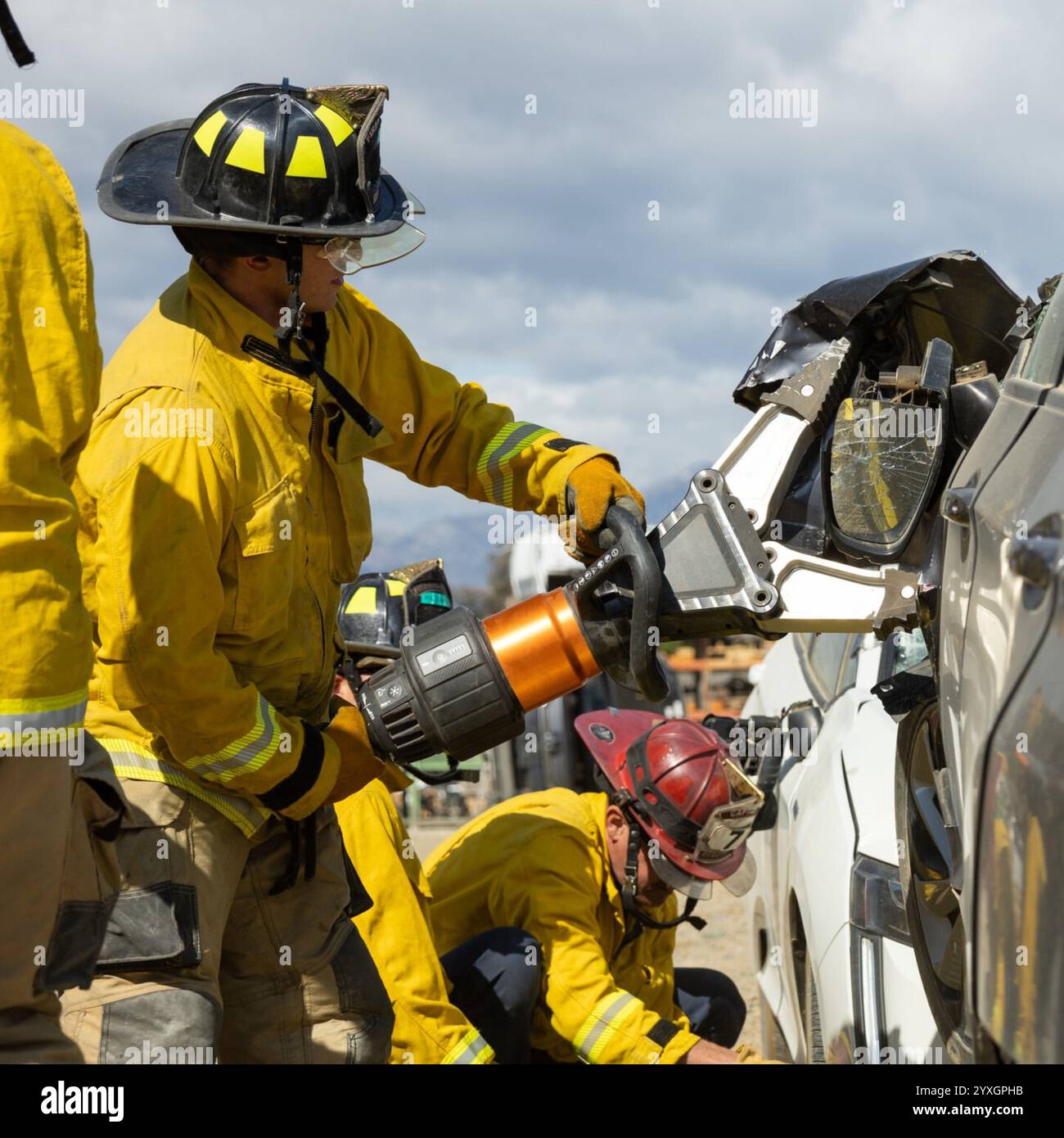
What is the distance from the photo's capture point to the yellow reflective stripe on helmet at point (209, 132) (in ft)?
8.71

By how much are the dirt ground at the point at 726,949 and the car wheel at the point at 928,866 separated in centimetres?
307

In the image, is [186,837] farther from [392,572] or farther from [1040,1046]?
[392,572]

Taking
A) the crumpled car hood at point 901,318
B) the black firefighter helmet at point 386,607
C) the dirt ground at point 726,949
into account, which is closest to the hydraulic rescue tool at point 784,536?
the crumpled car hood at point 901,318

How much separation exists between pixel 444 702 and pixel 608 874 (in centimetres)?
153

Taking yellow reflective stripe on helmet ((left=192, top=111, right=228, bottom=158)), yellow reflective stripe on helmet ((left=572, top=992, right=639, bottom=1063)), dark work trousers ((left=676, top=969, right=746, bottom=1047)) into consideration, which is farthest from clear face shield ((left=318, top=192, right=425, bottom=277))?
dark work trousers ((left=676, top=969, right=746, bottom=1047))

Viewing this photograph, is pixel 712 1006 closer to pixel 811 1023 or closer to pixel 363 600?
pixel 811 1023

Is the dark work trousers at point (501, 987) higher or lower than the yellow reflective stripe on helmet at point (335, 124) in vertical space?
lower

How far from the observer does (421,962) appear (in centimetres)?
322

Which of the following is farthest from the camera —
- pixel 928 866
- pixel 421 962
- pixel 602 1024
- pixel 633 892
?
pixel 633 892

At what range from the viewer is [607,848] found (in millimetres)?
4059

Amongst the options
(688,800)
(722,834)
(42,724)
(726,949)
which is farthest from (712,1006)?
(42,724)

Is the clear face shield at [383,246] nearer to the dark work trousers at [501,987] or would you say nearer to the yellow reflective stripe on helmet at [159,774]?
the yellow reflective stripe on helmet at [159,774]

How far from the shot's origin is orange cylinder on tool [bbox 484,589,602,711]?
8.88ft
